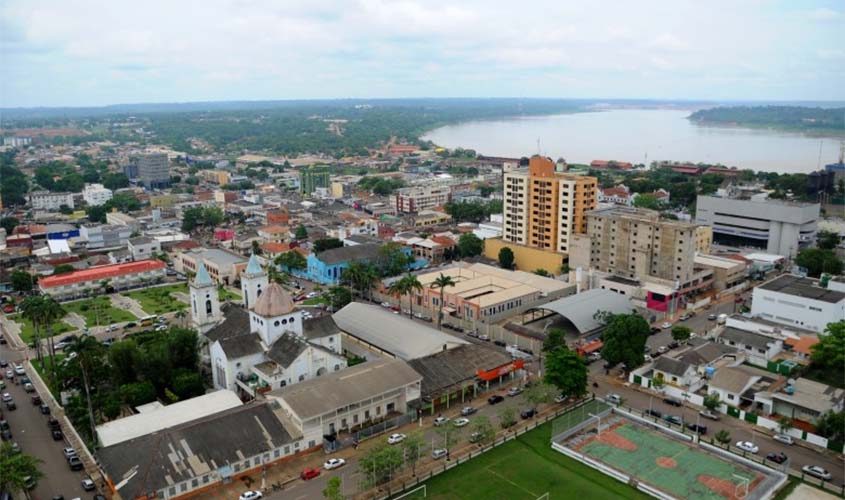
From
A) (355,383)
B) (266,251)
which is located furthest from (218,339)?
(266,251)

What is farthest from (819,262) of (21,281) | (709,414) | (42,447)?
(21,281)

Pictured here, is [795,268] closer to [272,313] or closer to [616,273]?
[616,273]

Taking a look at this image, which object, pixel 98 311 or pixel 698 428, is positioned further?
pixel 98 311

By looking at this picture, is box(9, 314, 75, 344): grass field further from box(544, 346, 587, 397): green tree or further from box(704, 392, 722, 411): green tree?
box(704, 392, 722, 411): green tree

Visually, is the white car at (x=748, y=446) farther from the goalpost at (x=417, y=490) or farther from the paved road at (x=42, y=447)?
the paved road at (x=42, y=447)

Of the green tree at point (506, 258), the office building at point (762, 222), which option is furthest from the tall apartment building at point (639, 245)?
the office building at point (762, 222)

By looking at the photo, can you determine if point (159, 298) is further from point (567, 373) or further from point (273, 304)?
point (567, 373)
